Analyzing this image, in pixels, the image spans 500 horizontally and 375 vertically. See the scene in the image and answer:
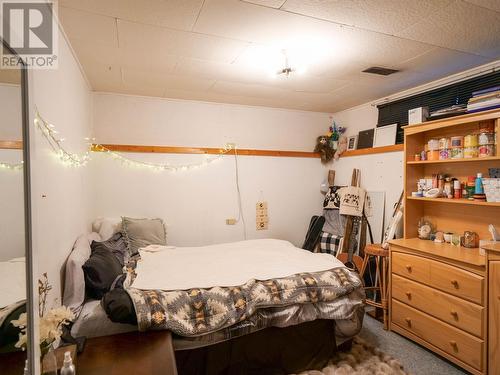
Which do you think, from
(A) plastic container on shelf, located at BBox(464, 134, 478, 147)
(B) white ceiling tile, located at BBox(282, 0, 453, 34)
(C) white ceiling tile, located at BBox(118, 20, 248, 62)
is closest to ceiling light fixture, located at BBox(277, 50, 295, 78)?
(C) white ceiling tile, located at BBox(118, 20, 248, 62)

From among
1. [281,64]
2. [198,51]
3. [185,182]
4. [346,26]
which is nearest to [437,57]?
[346,26]

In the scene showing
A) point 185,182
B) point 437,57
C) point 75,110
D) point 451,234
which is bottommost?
point 451,234

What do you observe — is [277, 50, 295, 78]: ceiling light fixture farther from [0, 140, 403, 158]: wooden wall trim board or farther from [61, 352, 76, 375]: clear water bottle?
[61, 352, 76, 375]: clear water bottle

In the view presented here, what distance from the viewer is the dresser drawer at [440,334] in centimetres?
204

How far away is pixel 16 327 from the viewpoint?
89cm

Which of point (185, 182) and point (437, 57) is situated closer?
point (437, 57)

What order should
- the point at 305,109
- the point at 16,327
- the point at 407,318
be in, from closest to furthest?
the point at 16,327
the point at 407,318
the point at 305,109

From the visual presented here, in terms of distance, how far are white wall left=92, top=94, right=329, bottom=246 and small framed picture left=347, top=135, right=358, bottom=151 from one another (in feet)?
1.57

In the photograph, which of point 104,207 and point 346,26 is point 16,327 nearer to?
point 346,26

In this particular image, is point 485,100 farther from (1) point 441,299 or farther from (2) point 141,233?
(2) point 141,233

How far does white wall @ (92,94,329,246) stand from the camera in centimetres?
348

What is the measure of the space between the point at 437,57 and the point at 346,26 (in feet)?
3.39

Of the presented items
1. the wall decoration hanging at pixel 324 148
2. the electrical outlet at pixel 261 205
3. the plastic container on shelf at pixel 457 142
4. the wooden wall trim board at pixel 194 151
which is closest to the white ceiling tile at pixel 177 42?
the wooden wall trim board at pixel 194 151

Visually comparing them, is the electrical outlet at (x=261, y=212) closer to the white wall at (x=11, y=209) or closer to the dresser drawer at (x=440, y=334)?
the dresser drawer at (x=440, y=334)
